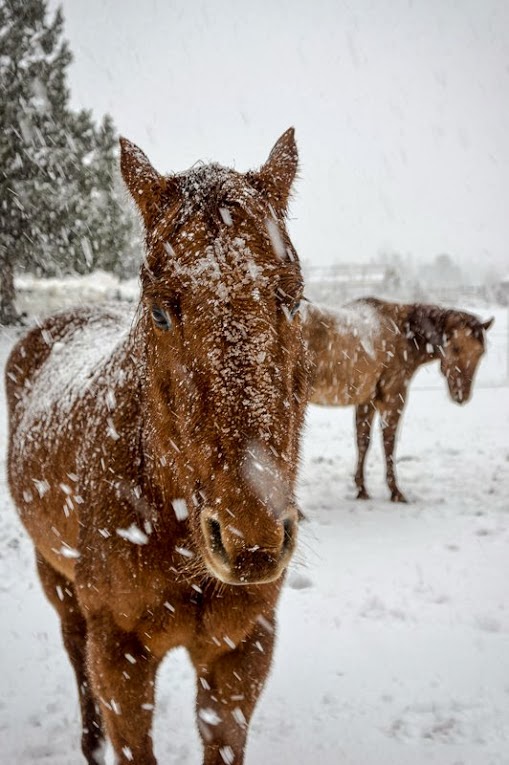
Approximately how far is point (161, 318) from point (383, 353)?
21.4 feet

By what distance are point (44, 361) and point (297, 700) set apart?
2.91 meters

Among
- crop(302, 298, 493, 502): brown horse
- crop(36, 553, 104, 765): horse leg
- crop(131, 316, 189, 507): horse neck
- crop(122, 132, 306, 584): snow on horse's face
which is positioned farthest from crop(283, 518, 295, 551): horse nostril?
crop(302, 298, 493, 502): brown horse

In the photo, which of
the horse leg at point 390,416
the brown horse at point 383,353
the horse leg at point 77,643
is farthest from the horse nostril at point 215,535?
the horse leg at point 390,416

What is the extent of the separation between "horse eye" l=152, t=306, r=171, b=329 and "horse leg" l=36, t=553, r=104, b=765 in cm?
219

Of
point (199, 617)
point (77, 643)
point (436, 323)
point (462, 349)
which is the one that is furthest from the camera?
point (436, 323)

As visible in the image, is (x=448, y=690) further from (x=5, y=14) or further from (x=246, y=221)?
(x=5, y=14)

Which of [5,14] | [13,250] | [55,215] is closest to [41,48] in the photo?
[5,14]

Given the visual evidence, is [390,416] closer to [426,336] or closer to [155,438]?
[426,336]

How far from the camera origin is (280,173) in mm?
1869

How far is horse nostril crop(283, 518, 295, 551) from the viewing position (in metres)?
1.25

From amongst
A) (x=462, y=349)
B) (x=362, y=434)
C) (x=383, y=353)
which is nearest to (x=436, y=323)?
(x=462, y=349)

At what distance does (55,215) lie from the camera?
1573 centimetres

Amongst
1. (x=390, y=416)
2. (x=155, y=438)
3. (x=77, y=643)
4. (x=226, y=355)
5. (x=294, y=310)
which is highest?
(x=294, y=310)

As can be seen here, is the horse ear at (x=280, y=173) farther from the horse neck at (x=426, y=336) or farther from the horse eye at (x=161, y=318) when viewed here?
the horse neck at (x=426, y=336)
